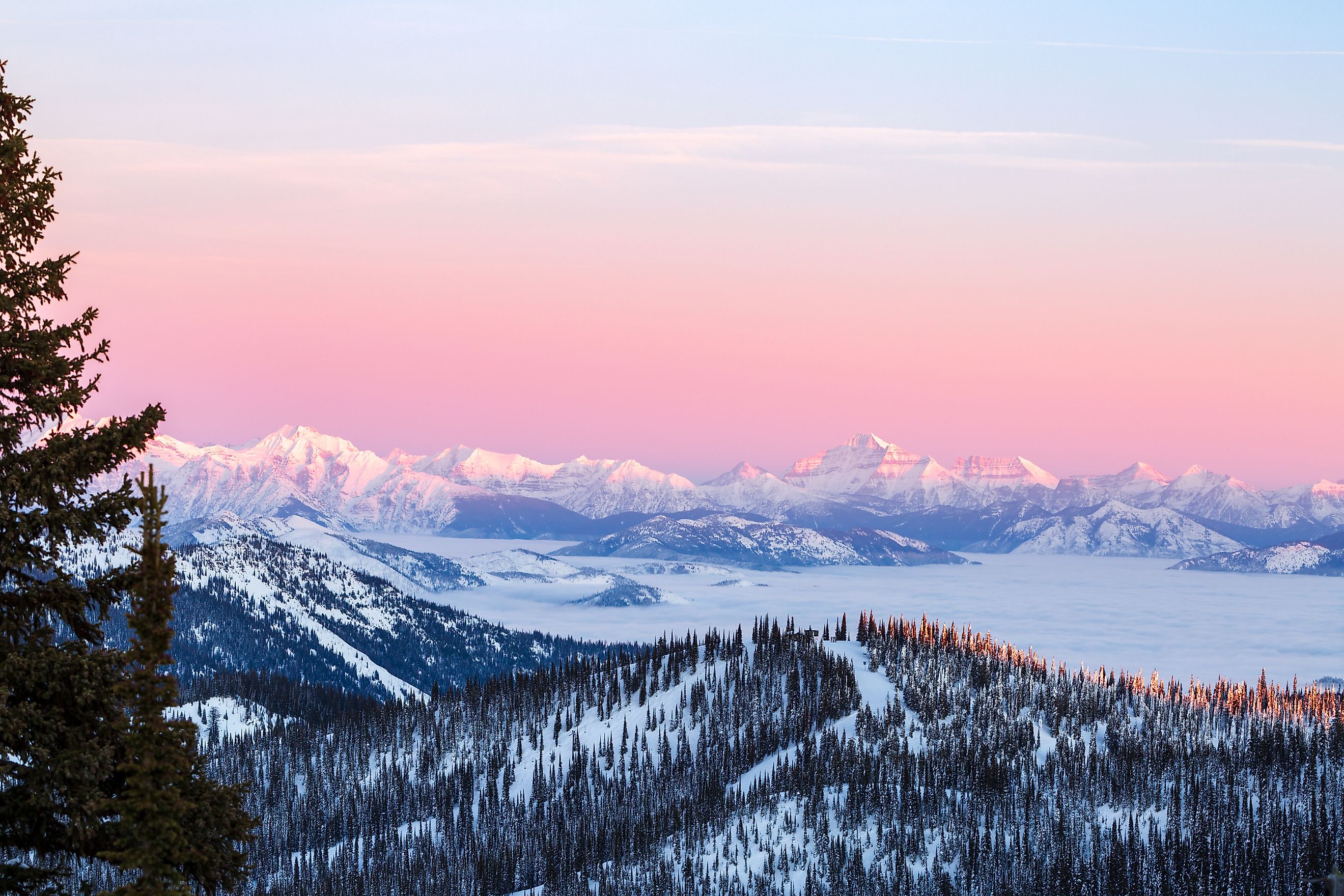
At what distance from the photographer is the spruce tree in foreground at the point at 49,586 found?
21453 millimetres

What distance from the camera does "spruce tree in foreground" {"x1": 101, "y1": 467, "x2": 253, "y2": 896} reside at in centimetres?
2017

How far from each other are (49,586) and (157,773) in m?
3.85

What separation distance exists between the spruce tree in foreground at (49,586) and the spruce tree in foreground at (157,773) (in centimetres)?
18

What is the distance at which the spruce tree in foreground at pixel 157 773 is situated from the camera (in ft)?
66.2

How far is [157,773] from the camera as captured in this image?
826 inches

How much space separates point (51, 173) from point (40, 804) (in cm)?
1123

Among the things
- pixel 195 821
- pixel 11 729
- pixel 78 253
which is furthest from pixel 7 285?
pixel 195 821

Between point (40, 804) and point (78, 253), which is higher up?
point (78, 253)

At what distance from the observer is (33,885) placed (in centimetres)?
2241

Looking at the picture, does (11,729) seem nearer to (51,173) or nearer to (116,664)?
(116,664)

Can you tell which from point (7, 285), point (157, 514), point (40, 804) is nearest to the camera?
point (157, 514)

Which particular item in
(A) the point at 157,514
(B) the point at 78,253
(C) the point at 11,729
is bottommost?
(C) the point at 11,729

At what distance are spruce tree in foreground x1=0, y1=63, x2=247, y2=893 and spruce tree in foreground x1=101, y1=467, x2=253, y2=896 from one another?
0.59 ft

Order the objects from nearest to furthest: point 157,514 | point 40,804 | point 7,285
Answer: point 157,514 → point 40,804 → point 7,285
